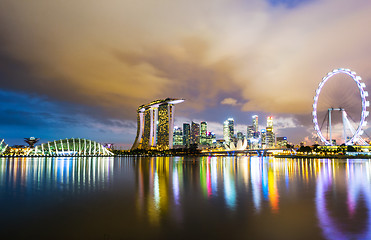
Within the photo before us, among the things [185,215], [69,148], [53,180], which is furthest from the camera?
[69,148]

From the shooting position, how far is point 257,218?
12469 mm

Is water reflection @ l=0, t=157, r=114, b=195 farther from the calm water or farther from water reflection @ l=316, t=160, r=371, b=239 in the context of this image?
water reflection @ l=316, t=160, r=371, b=239

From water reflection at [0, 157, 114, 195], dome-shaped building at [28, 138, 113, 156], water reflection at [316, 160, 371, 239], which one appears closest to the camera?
water reflection at [316, 160, 371, 239]

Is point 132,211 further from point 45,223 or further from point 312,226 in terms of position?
point 312,226

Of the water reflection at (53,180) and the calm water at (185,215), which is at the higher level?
the calm water at (185,215)

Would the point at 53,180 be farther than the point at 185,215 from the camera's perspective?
Yes

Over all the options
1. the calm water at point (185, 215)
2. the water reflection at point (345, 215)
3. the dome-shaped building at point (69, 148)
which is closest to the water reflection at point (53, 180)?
the calm water at point (185, 215)

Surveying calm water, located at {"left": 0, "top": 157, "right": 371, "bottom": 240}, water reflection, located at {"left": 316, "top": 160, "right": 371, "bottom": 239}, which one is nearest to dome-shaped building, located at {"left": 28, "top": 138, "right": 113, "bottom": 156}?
calm water, located at {"left": 0, "top": 157, "right": 371, "bottom": 240}

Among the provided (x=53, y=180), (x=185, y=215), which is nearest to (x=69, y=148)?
(x=53, y=180)

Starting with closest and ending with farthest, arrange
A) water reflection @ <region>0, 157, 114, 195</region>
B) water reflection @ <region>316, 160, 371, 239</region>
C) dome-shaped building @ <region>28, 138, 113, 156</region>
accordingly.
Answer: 1. water reflection @ <region>316, 160, 371, 239</region>
2. water reflection @ <region>0, 157, 114, 195</region>
3. dome-shaped building @ <region>28, 138, 113, 156</region>

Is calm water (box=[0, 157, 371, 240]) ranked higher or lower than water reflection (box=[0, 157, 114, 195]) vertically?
higher

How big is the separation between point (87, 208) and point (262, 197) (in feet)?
36.0

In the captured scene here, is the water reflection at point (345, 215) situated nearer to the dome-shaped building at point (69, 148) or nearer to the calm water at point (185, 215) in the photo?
the calm water at point (185, 215)

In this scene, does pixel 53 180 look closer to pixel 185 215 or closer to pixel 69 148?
pixel 185 215
